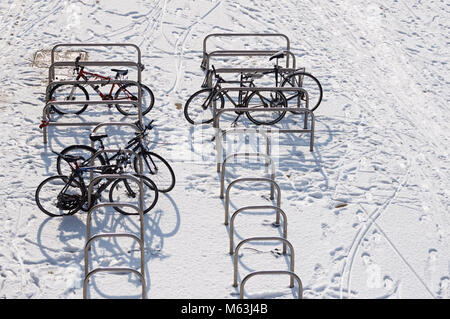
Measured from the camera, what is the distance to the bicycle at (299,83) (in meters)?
12.8

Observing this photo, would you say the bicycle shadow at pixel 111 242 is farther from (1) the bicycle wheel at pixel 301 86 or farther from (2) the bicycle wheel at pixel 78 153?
(1) the bicycle wheel at pixel 301 86

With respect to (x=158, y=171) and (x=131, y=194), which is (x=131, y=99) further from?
(x=131, y=194)

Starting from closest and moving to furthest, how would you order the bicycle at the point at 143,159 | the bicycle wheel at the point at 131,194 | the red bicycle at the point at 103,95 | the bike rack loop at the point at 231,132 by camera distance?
the bicycle wheel at the point at 131,194
the bicycle at the point at 143,159
the bike rack loop at the point at 231,132
the red bicycle at the point at 103,95

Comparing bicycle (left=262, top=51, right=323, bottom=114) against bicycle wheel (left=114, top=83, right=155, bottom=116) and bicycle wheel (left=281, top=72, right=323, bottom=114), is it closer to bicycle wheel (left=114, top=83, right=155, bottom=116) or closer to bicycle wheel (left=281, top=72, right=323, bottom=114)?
bicycle wheel (left=281, top=72, right=323, bottom=114)

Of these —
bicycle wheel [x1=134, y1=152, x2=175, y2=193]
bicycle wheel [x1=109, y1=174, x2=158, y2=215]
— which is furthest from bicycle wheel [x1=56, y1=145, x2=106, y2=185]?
bicycle wheel [x1=134, y1=152, x2=175, y2=193]

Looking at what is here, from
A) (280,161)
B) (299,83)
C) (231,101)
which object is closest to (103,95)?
(231,101)

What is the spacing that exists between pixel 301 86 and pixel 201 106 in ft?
5.31

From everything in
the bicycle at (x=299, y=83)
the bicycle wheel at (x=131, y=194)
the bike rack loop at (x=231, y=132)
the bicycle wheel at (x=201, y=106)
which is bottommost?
the bicycle wheel at (x=131, y=194)

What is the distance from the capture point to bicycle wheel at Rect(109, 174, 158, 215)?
10336 millimetres

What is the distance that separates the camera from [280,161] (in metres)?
11.6

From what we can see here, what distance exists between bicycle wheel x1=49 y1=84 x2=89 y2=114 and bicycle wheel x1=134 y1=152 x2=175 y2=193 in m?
1.91

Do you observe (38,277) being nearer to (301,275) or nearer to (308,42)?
(301,275)

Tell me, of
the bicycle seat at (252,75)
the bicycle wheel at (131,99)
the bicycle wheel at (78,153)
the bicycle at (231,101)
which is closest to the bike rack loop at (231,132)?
the bicycle at (231,101)

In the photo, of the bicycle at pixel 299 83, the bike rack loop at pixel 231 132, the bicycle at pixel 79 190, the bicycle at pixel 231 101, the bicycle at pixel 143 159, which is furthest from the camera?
the bicycle at pixel 299 83
